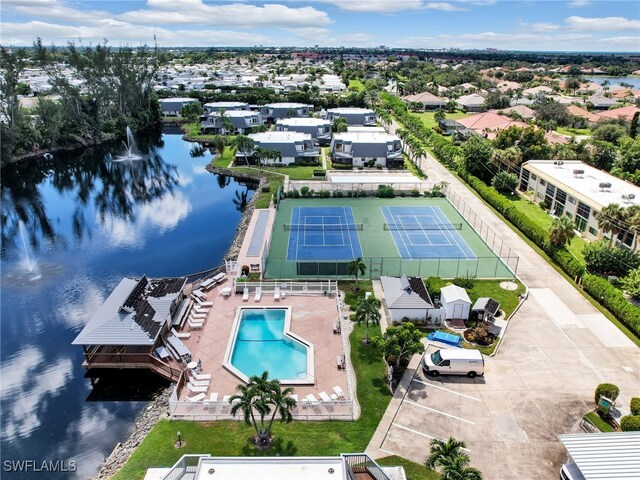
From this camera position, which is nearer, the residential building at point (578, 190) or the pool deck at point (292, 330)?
the pool deck at point (292, 330)

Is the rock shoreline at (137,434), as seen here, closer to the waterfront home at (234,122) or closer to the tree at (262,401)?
the tree at (262,401)

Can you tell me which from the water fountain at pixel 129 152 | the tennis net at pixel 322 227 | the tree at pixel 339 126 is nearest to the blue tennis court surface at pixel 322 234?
the tennis net at pixel 322 227

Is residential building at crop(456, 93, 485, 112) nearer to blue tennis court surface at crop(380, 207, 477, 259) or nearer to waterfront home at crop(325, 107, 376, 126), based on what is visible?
waterfront home at crop(325, 107, 376, 126)

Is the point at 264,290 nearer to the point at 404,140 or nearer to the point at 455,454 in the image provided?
the point at 455,454

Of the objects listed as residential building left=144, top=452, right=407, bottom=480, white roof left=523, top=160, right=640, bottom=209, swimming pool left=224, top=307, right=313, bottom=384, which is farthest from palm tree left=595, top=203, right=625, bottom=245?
residential building left=144, top=452, right=407, bottom=480

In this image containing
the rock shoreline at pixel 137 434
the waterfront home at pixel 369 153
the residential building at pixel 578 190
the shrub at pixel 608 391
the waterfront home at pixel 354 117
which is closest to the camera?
the rock shoreline at pixel 137 434

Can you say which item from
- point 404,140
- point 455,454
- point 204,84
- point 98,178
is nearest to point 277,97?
point 204,84

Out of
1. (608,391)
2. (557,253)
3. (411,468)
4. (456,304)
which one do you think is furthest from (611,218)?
(411,468)

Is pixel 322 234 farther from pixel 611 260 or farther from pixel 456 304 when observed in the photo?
pixel 611 260
